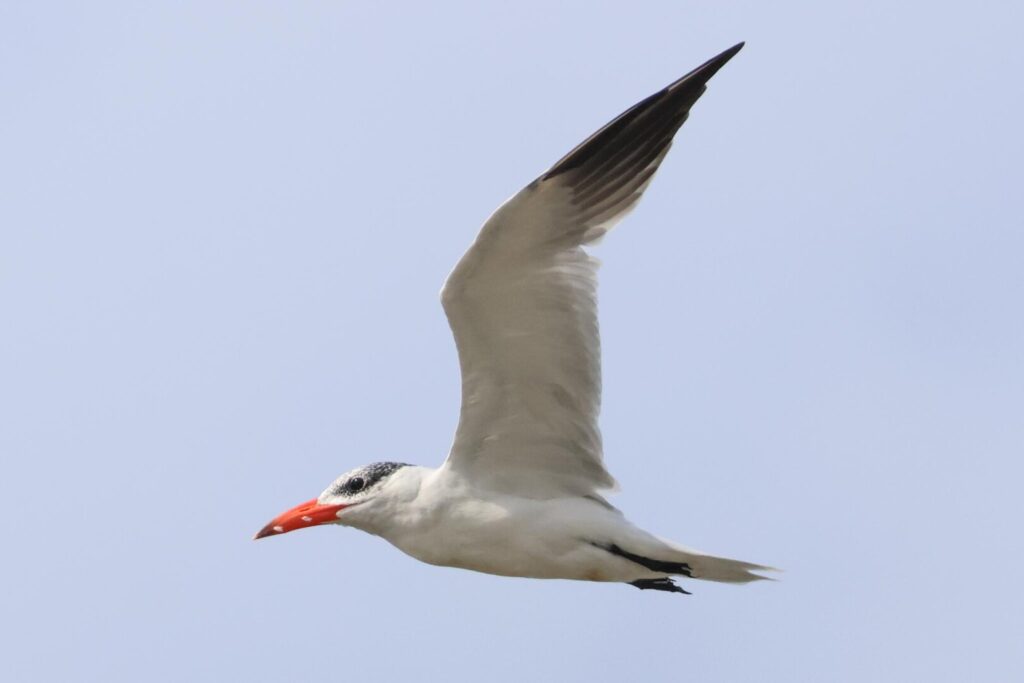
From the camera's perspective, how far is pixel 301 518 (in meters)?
16.0

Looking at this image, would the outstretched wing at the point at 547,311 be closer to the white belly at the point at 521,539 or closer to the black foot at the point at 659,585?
the white belly at the point at 521,539

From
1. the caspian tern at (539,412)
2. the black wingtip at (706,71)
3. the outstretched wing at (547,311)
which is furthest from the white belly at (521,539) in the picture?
the black wingtip at (706,71)

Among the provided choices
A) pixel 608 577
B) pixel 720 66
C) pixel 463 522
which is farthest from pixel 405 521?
pixel 720 66

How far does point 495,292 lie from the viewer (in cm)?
1468

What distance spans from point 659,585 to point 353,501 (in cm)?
219

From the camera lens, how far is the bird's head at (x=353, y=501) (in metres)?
15.5

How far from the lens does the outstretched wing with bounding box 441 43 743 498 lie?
14648mm

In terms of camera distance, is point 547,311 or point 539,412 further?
point 539,412

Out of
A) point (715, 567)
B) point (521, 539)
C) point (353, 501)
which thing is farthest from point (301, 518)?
point (715, 567)

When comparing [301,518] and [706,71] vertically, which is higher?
[706,71]

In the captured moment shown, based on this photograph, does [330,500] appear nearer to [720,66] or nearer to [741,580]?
[741,580]

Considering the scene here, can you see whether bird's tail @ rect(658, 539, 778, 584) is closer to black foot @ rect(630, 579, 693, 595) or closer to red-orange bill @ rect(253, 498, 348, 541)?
black foot @ rect(630, 579, 693, 595)

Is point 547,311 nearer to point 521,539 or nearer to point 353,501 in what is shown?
point 521,539

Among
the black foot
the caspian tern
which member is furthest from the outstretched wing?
the black foot
